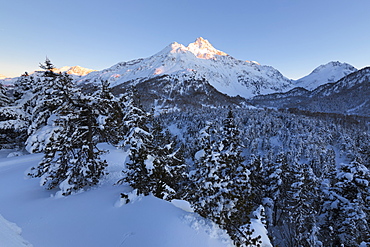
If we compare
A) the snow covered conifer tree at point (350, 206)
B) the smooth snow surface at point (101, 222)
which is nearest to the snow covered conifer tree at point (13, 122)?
the smooth snow surface at point (101, 222)

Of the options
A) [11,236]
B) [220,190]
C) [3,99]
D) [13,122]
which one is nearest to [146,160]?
[220,190]

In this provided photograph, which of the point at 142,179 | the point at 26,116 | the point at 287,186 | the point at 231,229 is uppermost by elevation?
the point at 26,116

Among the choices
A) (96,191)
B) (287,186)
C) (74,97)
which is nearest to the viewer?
(96,191)

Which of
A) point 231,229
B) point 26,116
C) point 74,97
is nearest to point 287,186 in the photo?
point 231,229

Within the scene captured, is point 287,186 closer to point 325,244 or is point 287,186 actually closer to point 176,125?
point 325,244

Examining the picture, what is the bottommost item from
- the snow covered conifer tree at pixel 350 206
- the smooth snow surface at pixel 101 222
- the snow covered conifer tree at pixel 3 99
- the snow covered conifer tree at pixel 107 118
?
the snow covered conifer tree at pixel 350 206

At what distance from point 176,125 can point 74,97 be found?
10726cm

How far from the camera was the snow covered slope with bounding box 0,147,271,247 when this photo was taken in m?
5.64

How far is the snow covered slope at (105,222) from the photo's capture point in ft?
18.5

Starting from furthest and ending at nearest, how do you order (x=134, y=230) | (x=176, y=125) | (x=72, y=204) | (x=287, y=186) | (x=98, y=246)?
(x=176, y=125)
(x=287, y=186)
(x=72, y=204)
(x=134, y=230)
(x=98, y=246)

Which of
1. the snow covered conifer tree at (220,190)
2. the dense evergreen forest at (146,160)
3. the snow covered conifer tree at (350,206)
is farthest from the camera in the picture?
the snow covered conifer tree at (350,206)

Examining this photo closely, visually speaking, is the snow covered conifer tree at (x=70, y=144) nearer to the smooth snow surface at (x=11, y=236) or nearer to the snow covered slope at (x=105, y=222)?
the snow covered slope at (x=105, y=222)

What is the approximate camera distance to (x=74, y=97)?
9844 mm

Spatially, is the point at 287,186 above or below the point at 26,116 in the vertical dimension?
below
